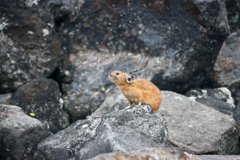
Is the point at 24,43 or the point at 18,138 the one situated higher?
the point at 24,43

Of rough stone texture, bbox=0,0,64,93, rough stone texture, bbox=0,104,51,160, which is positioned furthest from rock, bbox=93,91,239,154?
rough stone texture, bbox=0,0,64,93

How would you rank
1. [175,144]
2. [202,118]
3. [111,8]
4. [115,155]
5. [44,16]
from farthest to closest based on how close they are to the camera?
[111,8], [44,16], [202,118], [175,144], [115,155]

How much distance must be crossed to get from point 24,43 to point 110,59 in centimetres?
257

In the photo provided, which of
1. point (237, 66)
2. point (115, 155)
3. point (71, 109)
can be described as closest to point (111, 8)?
point (71, 109)

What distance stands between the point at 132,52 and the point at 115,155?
5986 mm

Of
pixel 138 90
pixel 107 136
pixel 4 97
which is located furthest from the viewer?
pixel 4 97

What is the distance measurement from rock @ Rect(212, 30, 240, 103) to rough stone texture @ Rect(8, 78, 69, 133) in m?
5.50

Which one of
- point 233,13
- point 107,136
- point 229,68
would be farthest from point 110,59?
point 233,13

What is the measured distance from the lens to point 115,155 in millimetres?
4133

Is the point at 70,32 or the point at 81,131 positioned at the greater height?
the point at 70,32

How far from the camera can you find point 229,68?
1107 centimetres

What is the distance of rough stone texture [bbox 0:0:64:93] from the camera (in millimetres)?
8633

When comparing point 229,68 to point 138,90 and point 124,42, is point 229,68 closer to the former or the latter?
point 124,42

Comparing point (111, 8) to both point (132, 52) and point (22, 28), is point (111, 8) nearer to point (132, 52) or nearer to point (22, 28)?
point (132, 52)
